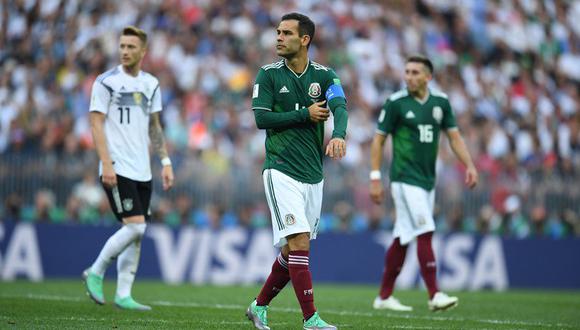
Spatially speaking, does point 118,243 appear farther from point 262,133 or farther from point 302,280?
point 262,133

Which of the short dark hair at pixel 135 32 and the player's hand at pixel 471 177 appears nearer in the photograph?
the short dark hair at pixel 135 32

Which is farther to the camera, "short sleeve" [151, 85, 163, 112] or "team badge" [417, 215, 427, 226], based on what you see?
"team badge" [417, 215, 427, 226]

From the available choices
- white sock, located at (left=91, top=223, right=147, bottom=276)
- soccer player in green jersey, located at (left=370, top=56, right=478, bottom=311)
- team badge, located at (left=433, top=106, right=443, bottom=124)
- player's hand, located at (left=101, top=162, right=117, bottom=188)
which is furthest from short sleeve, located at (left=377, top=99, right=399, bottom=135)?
player's hand, located at (left=101, top=162, right=117, bottom=188)

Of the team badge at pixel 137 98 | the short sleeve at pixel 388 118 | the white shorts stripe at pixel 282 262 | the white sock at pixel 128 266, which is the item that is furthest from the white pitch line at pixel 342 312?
the team badge at pixel 137 98

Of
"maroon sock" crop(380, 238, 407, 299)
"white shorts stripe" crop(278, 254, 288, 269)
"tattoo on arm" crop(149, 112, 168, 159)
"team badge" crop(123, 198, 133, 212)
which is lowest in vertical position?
"maroon sock" crop(380, 238, 407, 299)

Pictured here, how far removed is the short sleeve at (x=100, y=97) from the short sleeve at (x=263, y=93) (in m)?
2.25

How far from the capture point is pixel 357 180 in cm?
1770

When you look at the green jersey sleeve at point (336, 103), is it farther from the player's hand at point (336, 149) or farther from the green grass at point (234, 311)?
the green grass at point (234, 311)

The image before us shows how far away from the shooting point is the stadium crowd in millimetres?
17391

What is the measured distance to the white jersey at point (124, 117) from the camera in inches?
402

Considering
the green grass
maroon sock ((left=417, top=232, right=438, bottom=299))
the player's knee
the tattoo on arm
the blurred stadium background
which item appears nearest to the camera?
the green grass

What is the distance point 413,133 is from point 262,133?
28.9 feet

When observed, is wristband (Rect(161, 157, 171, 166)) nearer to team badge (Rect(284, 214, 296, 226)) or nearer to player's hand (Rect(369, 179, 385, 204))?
player's hand (Rect(369, 179, 385, 204))

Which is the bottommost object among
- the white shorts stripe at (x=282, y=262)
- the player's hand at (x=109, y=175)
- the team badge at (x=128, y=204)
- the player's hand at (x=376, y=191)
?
the white shorts stripe at (x=282, y=262)
